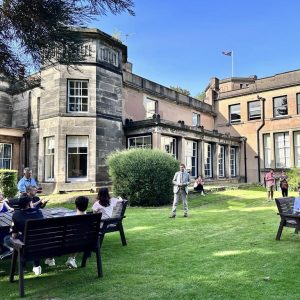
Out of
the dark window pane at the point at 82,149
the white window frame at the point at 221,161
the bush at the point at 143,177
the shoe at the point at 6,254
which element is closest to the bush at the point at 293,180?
the white window frame at the point at 221,161

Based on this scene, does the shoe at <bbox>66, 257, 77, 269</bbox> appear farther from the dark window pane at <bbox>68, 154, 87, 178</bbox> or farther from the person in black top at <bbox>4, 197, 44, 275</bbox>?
Answer: the dark window pane at <bbox>68, 154, 87, 178</bbox>

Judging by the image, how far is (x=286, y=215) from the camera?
700 cm

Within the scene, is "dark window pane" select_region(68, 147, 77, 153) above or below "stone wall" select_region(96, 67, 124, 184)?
below

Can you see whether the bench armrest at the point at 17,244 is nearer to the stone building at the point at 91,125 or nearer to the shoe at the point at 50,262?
the shoe at the point at 50,262

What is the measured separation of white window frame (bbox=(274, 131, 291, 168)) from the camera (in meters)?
28.3

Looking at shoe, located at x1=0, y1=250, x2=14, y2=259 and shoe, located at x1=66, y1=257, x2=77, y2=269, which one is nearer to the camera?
shoe, located at x1=0, y1=250, x2=14, y2=259

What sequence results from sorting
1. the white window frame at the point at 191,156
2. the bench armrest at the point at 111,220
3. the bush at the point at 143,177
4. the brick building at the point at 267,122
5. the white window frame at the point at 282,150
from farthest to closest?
the white window frame at the point at 282,150, the brick building at the point at 267,122, the white window frame at the point at 191,156, the bush at the point at 143,177, the bench armrest at the point at 111,220

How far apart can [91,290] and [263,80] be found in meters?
29.0

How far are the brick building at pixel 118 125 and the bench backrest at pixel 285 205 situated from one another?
8.56 metres

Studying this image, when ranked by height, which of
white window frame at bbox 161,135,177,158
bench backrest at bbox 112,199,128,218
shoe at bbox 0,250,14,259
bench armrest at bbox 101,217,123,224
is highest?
white window frame at bbox 161,135,177,158

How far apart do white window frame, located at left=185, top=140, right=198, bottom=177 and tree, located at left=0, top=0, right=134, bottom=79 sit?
17.5 metres

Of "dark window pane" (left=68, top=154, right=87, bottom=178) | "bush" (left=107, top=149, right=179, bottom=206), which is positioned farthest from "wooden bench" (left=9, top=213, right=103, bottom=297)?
"dark window pane" (left=68, top=154, right=87, bottom=178)

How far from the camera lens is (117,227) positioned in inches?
277

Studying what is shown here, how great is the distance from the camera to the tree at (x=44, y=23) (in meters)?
5.25
